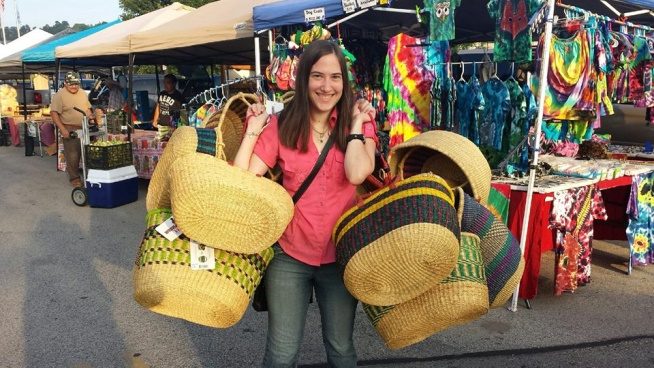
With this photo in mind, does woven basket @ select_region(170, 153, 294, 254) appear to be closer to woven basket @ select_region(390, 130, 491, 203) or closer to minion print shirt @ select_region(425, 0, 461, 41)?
woven basket @ select_region(390, 130, 491, 203)

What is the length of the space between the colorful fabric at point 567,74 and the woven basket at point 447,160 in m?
1.98

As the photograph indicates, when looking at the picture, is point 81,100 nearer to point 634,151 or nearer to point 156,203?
point 156,203

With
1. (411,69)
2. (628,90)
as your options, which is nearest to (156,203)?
(411,69)

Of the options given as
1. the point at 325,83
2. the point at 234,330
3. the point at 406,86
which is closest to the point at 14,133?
the point at 406,86

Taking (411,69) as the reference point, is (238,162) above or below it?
below

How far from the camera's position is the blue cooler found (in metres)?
6.90

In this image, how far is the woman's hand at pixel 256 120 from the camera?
1.92 m

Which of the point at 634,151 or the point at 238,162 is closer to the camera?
the point at 238,162

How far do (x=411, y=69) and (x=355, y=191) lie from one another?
2.67m

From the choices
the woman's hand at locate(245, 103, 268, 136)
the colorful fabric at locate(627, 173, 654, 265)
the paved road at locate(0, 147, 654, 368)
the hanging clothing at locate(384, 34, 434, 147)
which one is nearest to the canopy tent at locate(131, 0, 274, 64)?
the hanging clothing at locate(384, 34, 434, 147)

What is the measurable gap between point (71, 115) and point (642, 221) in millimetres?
7448

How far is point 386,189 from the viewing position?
1766mm

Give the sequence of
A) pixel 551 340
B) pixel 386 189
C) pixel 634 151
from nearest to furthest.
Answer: pixel 386 189 → pixel 551 340 → pixel 634 151

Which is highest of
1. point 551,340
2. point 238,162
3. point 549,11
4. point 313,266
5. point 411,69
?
point 549,11
